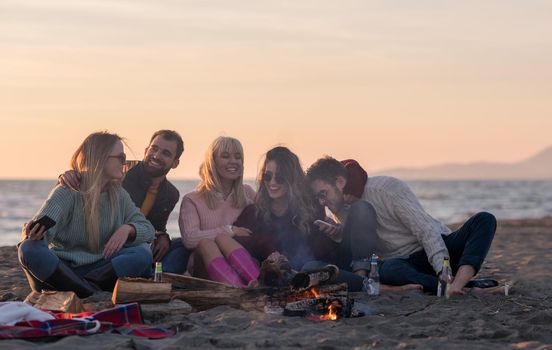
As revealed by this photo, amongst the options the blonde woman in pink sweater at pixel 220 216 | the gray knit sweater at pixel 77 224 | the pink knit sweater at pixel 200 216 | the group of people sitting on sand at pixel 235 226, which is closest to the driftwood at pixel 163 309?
the group of people sitting on sand at pixel 235 226

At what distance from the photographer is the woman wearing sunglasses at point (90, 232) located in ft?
22.0

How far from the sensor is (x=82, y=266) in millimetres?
7117

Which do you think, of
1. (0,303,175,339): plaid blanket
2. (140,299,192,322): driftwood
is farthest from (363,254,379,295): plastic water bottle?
(0,303,175,339): plaid blanket

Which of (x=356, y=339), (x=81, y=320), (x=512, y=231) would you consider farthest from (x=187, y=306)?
(x=512, y=231)

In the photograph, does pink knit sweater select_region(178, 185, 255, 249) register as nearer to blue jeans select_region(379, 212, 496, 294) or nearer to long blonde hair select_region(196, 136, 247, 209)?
long blonde hair select_region(196, 136, 247, 209)

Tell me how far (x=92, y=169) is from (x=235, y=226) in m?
1.44

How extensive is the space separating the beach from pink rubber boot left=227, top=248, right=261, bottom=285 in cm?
77

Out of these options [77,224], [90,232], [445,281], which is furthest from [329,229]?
[77,224]

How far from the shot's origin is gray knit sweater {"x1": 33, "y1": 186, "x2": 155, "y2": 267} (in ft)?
→ 22.2

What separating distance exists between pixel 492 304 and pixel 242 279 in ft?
7.11

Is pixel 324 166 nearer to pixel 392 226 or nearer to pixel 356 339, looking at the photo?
pixel 392 226

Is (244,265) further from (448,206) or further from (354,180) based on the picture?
(448,206)

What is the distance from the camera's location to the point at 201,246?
733 cm

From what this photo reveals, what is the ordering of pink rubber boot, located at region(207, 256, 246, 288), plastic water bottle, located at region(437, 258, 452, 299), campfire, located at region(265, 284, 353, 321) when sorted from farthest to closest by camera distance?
pink rubber boot, located at region(207, 256, 246, 288) → plastic water bottle, located at region(437, 258, 452, 299) → campfire, located at region(265, 284, 353, 321)
